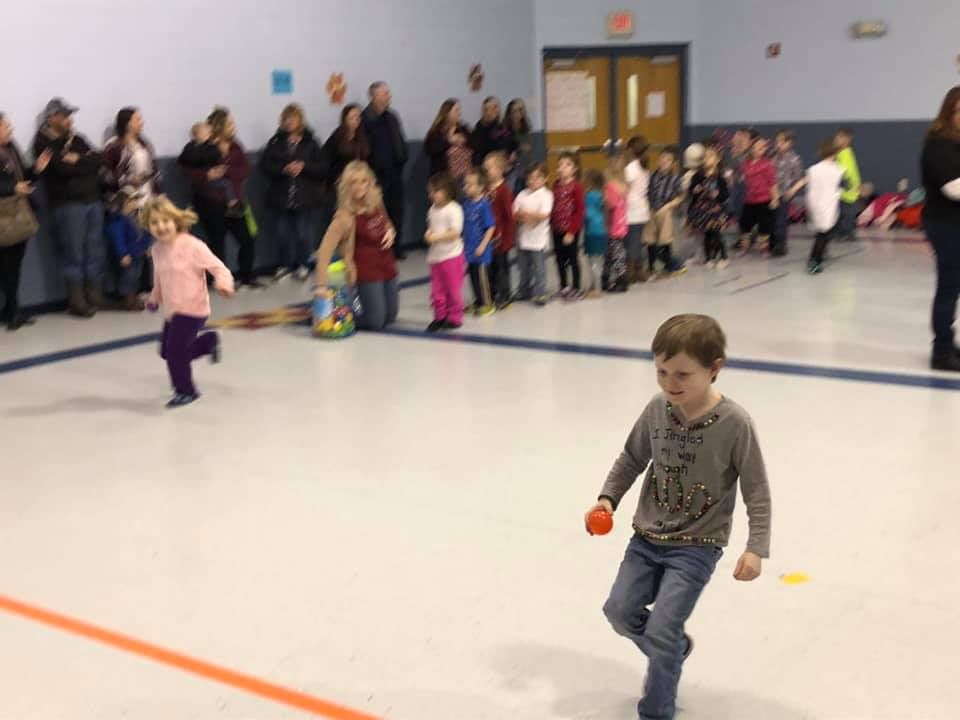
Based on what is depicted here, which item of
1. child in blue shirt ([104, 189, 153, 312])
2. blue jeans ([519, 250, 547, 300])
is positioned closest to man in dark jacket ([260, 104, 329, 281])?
child in blue shirt ([104, 189, 153, 312])

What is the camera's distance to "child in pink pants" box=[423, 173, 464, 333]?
28.0ft

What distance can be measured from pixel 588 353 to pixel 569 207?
2210mm

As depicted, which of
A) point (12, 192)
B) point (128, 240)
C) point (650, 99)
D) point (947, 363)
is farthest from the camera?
point (650, 99)

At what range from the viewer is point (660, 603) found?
9.29 ft

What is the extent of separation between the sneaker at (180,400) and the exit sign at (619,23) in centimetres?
1071

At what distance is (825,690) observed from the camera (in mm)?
3158

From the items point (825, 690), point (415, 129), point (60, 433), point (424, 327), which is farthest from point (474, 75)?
point (825, 690)

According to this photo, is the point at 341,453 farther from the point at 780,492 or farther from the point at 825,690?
the point at 825,690

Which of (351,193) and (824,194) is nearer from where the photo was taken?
(351,193)

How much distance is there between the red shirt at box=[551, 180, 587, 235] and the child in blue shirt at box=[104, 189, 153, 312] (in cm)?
367

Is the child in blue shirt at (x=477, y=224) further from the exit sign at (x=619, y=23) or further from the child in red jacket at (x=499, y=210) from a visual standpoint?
the exit sign at (x=619, y=23)

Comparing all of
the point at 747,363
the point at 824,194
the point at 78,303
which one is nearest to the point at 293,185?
the point at 78,303

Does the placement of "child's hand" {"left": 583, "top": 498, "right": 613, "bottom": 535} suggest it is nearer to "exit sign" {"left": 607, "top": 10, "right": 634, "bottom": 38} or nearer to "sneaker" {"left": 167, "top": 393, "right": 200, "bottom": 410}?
"sneaker" {"left": 167, "top": 393, "right": 200, "bottom": 410}

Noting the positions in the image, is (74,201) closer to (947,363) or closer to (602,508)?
(947,363)
